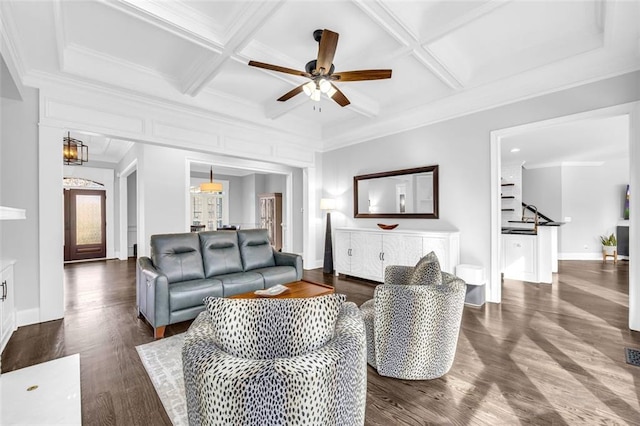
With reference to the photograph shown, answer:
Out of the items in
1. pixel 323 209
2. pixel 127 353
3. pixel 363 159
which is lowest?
pixel 127 353

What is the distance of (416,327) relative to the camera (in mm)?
1953

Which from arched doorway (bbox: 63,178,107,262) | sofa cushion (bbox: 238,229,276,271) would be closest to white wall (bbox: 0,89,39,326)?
sofa cushion (bbox: 238,229,276,271)

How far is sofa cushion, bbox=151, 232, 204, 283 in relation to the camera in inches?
128

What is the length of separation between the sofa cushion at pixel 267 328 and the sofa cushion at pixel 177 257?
7.92ft

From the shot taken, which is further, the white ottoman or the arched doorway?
the arched doorway

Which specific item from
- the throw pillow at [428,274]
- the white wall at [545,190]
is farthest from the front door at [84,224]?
the white wall at [545,190]

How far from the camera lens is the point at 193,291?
299 cm

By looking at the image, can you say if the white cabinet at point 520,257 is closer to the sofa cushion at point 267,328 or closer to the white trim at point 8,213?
the sofa cushion at point 267,328

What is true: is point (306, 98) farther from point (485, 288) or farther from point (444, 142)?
point (485, 288)

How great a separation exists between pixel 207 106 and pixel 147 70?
848 millimetres

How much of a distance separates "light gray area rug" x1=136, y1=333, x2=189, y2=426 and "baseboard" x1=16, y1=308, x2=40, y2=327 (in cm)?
159

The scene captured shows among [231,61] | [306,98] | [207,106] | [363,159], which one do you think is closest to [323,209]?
[363,159]

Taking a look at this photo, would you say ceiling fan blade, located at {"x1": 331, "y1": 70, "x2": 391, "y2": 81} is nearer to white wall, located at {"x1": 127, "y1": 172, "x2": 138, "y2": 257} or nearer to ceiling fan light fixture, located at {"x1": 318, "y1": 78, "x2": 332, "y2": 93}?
ceiling fan light fixture, located at {"x1": 318, "y1": 78, "x2": 332, "y2": 93}

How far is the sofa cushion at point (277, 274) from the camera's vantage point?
3.60 meters
